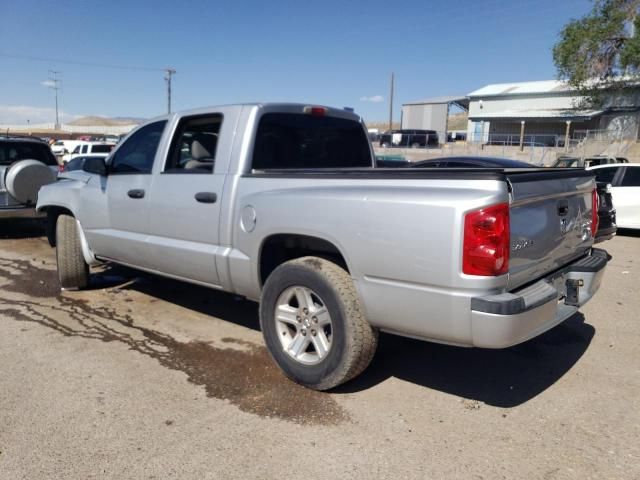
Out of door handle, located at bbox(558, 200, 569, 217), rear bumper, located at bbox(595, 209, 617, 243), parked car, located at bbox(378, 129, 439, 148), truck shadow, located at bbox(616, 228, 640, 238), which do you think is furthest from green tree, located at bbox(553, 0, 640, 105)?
door handle, located at bbox(558, 200, 569, 217)

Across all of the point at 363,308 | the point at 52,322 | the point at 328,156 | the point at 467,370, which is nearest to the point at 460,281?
the point at 363,308

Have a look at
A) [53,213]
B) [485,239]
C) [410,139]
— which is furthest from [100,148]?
[410,139]

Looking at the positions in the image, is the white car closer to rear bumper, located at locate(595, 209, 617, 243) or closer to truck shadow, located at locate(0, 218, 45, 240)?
rear bumper, located at locate(595, 209, 617, 243)

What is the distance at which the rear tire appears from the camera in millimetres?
5855

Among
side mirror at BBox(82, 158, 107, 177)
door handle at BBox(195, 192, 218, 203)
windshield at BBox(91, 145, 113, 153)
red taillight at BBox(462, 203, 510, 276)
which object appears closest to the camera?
red taillight at BBox(462, 203, 510, 276)

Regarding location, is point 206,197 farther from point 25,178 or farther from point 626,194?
point 626,194

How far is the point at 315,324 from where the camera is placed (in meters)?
3.63

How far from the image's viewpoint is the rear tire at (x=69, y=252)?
19.2 ft

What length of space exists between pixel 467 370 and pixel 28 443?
9.61ft

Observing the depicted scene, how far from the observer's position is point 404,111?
63438mm

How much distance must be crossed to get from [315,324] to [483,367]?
4.75 feet

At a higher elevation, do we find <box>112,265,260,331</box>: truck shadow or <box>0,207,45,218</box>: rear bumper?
<box>0,207,45,218</box>: rear bumper

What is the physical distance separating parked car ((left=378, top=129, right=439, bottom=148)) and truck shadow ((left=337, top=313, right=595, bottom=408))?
37207 mm

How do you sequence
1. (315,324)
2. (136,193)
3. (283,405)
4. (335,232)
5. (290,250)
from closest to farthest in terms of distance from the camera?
(335,232), (283,405), (315,324), (290,250), (136,193)
